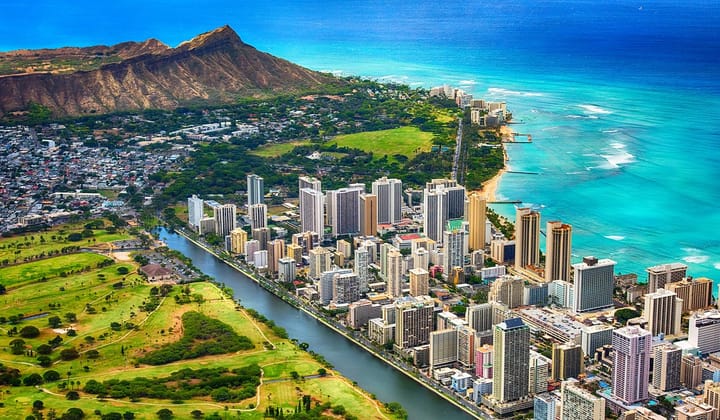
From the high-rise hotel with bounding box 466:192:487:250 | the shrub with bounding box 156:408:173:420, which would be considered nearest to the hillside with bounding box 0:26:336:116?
the high-rise hotel with bounding box 466:192:487:250

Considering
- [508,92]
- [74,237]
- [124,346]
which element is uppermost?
[508,92]

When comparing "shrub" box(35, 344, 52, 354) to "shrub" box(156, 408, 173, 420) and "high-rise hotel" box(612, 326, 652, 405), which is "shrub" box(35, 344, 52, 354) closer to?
"shrub" box(156, 408, 173, 420)

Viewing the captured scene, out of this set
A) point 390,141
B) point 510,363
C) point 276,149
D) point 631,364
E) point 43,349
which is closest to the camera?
point 631,364

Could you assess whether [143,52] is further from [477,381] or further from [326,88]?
[477,381]

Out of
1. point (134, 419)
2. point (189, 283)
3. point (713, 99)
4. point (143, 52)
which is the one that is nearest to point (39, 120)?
point (143, 52)

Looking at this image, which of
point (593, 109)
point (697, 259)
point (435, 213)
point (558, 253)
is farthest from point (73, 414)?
point (593, 109)

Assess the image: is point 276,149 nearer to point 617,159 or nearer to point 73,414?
point 617,159
